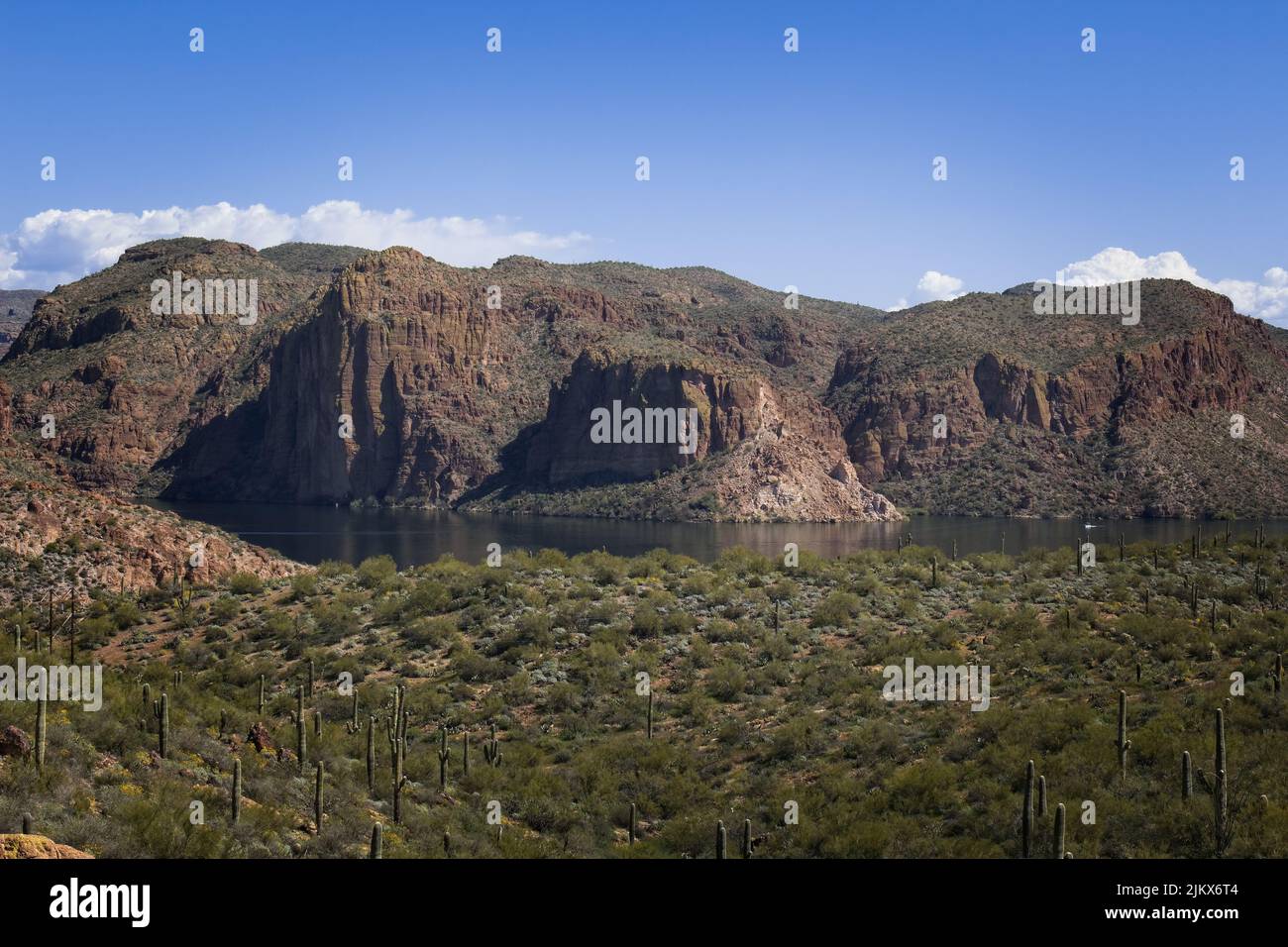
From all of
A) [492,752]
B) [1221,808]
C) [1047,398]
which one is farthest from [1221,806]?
[1047,398]

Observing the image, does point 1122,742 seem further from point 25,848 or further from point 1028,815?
point 25,848

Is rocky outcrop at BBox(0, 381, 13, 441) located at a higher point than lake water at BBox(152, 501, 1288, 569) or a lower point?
higher

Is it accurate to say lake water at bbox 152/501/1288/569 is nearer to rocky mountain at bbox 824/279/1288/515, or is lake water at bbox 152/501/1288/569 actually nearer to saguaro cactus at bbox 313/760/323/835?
→ rocky mountain at bbox 824/279/1288/515

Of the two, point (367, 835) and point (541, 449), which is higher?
point (541, 449)

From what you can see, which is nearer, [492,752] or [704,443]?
[492,752]

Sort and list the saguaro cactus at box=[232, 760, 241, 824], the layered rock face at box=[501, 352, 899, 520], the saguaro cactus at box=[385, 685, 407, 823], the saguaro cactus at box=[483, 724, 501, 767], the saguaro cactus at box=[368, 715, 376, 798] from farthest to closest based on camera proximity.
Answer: the layered rock face at box=[501, 352, 899, 520], the saguaro cactus at box=[483, 724, 501, 767], the saguaro cactus at box=[368, 715, 376, 798], the saguaro cactus at box=[385, 685, 407, 823], the saguaro cactus at box=[232, 760, 241, 824]

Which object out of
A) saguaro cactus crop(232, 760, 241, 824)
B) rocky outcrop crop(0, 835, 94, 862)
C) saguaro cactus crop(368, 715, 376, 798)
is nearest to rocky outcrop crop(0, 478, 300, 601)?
saguaro cactus crop(368, 715, 376, 798)
